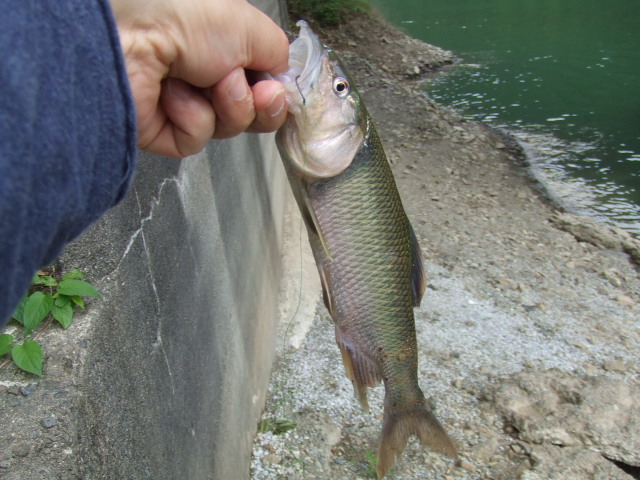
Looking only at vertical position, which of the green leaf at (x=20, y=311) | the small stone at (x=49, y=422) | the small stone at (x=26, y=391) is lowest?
the small stone at (x=49, y=422)

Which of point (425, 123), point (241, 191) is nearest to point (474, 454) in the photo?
point (241, 191)

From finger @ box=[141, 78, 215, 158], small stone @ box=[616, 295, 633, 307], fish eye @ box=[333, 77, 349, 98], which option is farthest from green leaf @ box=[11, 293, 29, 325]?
small stone @ box=[616, 295, 633, 307]

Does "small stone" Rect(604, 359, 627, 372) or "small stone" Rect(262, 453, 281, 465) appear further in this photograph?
"small stone" Rect(604, 359, 627, 372)

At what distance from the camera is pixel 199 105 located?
149 cm

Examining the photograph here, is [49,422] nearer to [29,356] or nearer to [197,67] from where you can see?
[29,356]

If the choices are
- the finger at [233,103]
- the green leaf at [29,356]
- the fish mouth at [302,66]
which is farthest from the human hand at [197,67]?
the green leaf at [29,356]

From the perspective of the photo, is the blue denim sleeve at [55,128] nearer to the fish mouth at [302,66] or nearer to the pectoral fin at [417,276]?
the fish mouth at [302,66]

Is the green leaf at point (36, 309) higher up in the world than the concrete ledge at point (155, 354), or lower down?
higher up

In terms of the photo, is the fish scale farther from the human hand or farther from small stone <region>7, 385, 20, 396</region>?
small stone <region>7, 385, 20, 396</region>

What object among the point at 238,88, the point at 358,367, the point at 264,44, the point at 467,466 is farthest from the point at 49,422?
the point at 467,466

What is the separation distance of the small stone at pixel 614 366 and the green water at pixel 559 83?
3.03m

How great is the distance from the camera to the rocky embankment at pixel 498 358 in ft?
10.5

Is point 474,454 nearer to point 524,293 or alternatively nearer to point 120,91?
point 524,293

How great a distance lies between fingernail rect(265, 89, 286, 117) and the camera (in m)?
1.56
